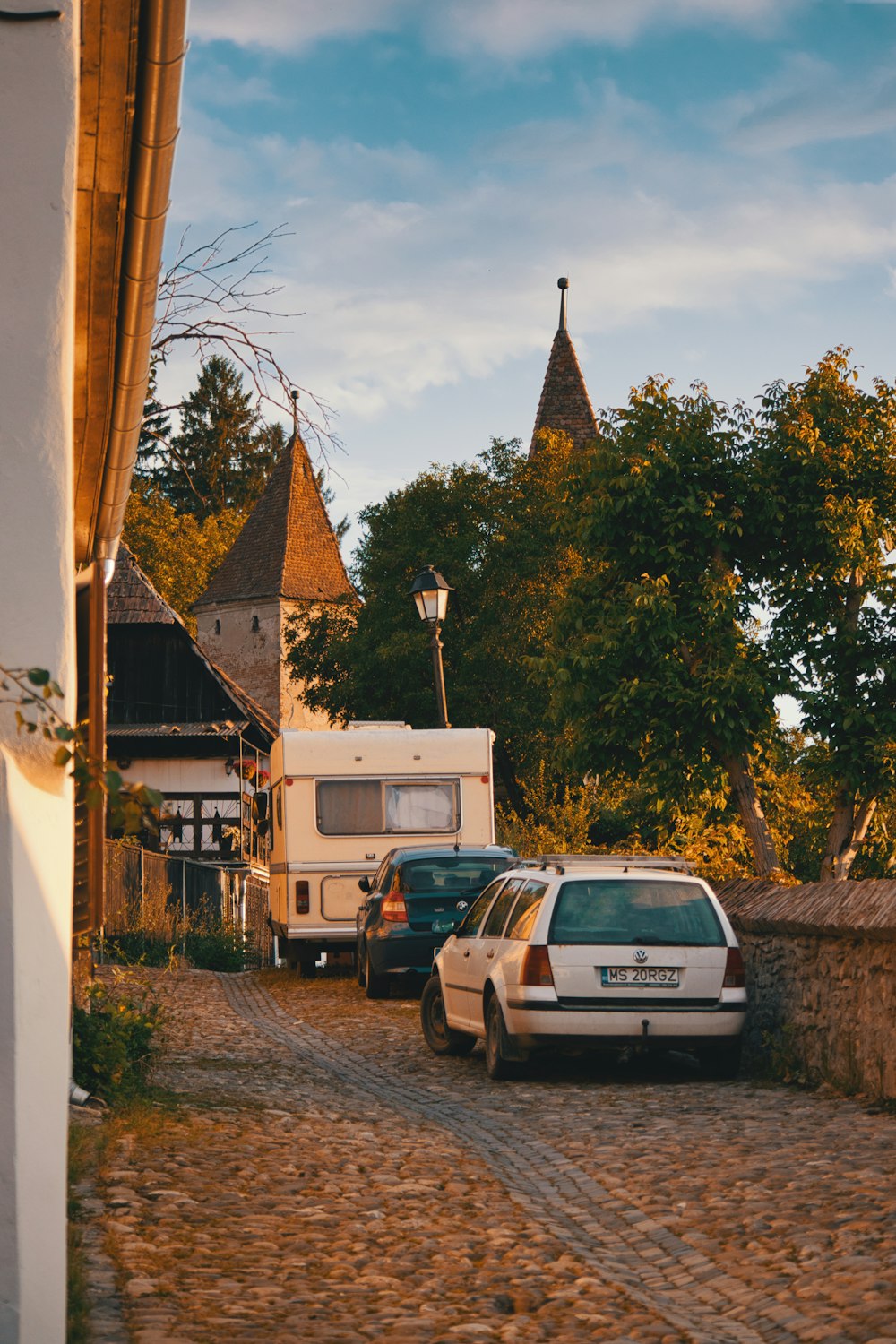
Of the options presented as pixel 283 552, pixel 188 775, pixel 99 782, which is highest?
pixel 283 552

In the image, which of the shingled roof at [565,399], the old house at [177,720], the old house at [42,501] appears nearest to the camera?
the old house at [42,501]

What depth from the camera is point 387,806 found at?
2245cm

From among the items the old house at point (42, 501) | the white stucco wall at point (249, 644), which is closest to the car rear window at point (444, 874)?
the old house at point (42, 501)

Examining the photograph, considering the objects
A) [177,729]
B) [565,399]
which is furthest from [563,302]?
[177,729]

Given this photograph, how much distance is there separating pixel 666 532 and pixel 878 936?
13144mm

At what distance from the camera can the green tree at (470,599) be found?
51.2 m

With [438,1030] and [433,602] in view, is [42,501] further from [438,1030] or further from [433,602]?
[433,602]

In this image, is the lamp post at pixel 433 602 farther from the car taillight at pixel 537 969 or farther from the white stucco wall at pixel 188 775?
the white stucco wall at pixel 188 775

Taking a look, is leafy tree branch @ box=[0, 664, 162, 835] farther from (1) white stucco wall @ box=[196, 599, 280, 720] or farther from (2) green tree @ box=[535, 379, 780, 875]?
(1) white stucco wall @ box=[196, 599, 280, 720]

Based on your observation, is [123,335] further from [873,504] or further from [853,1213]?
[873,504]

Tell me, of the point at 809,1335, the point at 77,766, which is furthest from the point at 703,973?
the point at 77,766

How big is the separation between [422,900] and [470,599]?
34877 mm

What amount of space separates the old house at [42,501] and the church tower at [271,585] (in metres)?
71.1

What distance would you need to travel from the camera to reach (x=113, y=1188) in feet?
25.9
